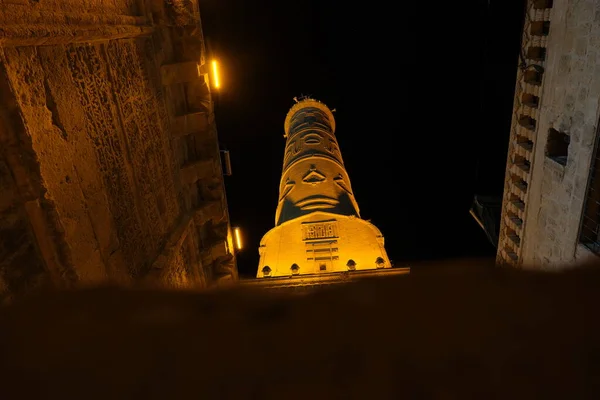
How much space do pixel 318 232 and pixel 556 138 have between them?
251 inches

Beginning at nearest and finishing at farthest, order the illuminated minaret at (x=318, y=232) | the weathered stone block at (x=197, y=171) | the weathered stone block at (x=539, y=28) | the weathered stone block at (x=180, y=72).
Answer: the weathered stone block at (x=180, y=72), the weathered stone block at (x=197, y=171), the weathered stone block at (x=539, y=28), the illuminated minaret at (x=318, y=232)

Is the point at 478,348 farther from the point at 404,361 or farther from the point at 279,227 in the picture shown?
the point at 279,227

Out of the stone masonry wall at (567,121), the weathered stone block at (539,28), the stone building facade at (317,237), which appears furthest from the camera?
the stone building facade at (317,237)

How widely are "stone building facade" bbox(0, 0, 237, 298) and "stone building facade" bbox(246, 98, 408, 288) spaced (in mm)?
4492

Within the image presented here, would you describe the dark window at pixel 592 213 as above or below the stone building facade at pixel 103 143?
below

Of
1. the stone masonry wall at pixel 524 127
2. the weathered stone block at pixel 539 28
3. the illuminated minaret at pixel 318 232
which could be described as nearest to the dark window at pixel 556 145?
the stone masonry wall at pixel 524 127

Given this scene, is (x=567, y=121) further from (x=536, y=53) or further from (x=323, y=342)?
(x=323, y=342)

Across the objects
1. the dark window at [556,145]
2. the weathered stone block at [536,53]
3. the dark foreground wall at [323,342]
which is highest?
the weathered stone block at [536,53]

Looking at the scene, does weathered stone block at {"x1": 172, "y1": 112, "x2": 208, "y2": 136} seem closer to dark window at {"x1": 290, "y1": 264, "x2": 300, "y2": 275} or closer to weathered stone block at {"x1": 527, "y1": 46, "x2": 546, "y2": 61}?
dark window at {"x1": 290, "y1": 264, "x2": 300, "y2": 275}

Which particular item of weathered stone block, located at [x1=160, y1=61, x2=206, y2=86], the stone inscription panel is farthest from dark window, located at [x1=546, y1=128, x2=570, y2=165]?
weathered stone block, located at [x1=160, y1=61, x2=206, y2=86]

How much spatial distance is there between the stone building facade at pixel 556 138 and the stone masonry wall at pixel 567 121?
1 centimetres

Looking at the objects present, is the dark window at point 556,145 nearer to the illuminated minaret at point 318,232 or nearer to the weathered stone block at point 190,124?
the illuminated minaret at point 318,232

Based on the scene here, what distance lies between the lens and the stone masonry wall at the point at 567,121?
6262mm

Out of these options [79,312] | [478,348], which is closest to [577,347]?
[478,348]
